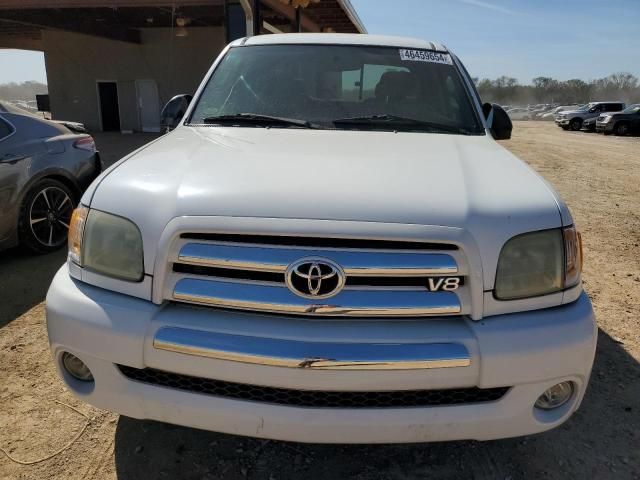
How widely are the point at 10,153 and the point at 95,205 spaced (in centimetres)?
324

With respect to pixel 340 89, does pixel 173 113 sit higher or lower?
lower

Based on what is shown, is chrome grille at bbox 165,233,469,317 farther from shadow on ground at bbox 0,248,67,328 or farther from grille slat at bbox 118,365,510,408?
shadow on ground at bbox 0,248,67,328

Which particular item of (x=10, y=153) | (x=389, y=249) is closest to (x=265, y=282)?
(x=389, y=249)

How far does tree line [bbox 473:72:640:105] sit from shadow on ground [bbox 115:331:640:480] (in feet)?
237

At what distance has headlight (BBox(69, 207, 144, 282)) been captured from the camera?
197 centimetres

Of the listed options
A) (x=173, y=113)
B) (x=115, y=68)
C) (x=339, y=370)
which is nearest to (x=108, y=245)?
(x=339, y=370)

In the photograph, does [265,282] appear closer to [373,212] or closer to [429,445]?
Answer: [373,212]

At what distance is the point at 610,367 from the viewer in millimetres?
3215

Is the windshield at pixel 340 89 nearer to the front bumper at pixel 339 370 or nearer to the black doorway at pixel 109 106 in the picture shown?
the front bumper at pixel 339 370

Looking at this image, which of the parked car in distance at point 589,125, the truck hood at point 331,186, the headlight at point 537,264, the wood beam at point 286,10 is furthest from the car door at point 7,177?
the parked car in distance at point 589,125

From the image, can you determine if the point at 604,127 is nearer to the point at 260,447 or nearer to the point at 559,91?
the point at 260,447

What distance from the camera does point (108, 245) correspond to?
6.70 ft

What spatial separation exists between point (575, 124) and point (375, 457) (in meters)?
34.2

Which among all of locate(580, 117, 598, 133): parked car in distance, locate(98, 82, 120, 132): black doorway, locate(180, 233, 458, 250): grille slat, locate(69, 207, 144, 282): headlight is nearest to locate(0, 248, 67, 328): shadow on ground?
locate(69, 207, 144, 282): headlight
